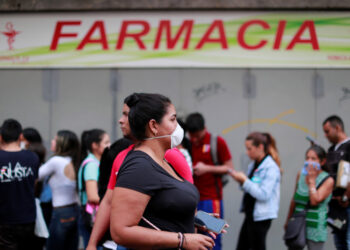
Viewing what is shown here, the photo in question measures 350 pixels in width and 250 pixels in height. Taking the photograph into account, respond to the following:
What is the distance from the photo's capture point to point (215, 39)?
8.06m

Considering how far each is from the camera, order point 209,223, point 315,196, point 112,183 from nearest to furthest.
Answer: point 209,223, point 112,183, point 315,196

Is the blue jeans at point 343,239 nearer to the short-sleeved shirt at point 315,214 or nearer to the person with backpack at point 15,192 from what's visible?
the short-sleeved shirt at point 315,214

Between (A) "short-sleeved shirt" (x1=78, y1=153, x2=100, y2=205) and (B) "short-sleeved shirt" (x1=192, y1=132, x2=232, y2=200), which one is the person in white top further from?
(B) "short-sleeved shirt" (x1=192, y1=132, x2=232, y2=200)

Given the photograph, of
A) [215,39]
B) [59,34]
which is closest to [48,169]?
[59,34]

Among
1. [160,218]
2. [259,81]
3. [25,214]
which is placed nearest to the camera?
[160,218]

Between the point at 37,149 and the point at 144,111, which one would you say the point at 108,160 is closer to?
the point at 144,111

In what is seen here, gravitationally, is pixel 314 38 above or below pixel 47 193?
above

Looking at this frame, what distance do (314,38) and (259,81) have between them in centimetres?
115

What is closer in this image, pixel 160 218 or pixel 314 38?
pixel 160 218

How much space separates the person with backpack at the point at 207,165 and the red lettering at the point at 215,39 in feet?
6.44

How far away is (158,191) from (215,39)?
5.90m

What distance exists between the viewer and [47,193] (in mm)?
6465

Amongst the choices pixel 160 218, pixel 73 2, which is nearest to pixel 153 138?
pixel 160 218

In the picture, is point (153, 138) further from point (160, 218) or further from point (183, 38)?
point (183, 38)
